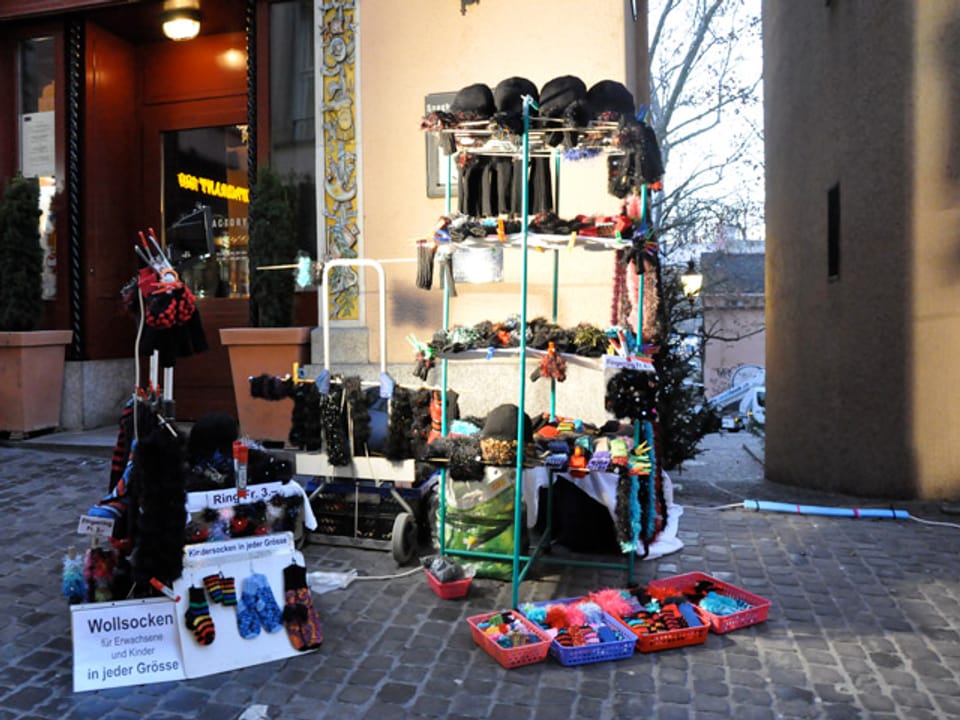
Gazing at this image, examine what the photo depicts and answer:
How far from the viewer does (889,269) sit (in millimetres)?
7836

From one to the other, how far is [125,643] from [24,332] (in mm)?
6297

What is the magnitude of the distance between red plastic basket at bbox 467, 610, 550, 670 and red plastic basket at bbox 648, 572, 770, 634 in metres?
0.98

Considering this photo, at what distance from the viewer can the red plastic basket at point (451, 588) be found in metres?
4.97

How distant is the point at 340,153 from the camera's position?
8.34 metres

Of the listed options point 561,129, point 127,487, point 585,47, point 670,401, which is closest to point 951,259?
point 670,401

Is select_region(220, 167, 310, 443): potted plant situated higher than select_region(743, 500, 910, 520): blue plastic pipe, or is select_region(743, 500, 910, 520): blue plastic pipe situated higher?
select_region(220, 167, 310, 443): potted plant

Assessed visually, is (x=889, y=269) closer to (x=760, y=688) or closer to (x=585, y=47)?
(x=585, y=47)

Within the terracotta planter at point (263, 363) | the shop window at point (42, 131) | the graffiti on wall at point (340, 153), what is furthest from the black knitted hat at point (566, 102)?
the shop window at point (42, 131)

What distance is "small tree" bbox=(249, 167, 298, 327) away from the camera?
8.37 meters

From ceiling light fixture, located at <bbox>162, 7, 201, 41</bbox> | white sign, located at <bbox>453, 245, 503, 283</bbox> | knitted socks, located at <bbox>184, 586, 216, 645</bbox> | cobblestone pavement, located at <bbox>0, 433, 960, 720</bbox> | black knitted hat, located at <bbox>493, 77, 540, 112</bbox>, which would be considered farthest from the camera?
ceiling light fixture, located at <bbox>162, 7, 201, 41</bbox>

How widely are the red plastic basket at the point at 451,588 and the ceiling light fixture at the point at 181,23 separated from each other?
7.25 metres

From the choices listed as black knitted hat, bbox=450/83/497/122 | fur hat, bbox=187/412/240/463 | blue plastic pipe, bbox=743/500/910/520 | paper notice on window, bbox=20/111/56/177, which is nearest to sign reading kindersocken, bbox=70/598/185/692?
fur hat, bbox=187/412/240/463

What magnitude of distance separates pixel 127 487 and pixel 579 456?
2.58 m

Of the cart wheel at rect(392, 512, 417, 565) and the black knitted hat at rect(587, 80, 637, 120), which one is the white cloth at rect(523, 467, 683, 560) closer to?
the cart wheel at rect(392, 512, 417, 565)
